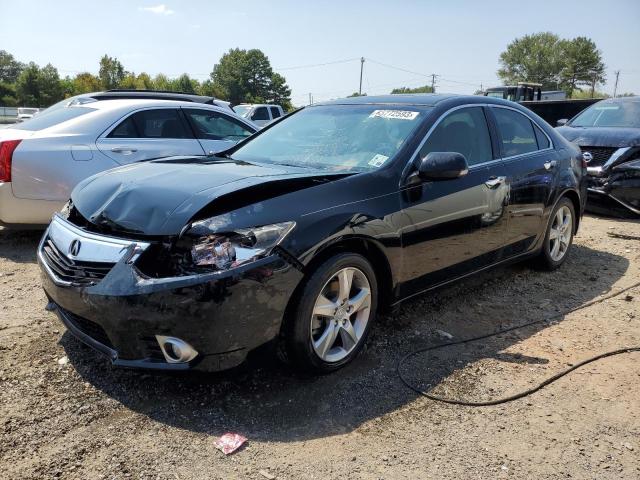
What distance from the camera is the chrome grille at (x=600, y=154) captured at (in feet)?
25.8

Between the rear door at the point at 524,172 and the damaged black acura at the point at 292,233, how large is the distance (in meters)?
0.03

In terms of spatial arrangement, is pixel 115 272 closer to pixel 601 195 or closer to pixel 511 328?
pixel 511 328

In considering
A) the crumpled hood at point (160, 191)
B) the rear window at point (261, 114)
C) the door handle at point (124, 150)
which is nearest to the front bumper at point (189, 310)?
the crumpled hood at point (160, 191)

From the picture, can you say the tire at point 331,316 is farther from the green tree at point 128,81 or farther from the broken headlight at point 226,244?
the green tree at point 128,81

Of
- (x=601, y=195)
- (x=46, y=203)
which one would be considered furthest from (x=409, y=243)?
(x=601, y=195)

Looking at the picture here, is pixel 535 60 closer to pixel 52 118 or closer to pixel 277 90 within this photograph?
pixel 277 90

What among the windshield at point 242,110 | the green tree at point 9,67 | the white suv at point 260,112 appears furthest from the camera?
the green tree at point 9,67

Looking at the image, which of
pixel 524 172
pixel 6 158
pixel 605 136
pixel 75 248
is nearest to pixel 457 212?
pixel 524 172

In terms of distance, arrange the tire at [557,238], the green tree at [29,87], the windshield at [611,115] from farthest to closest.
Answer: the green tree at [29,87]
the windshield at [611,115]
the tire at [557,238]

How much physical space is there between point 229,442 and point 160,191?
1.35 metres

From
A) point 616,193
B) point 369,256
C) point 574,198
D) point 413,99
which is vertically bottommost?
point 616,193

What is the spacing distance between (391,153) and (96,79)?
7904 centimetres

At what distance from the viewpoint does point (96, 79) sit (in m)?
72.8

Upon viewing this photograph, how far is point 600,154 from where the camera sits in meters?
7.97
